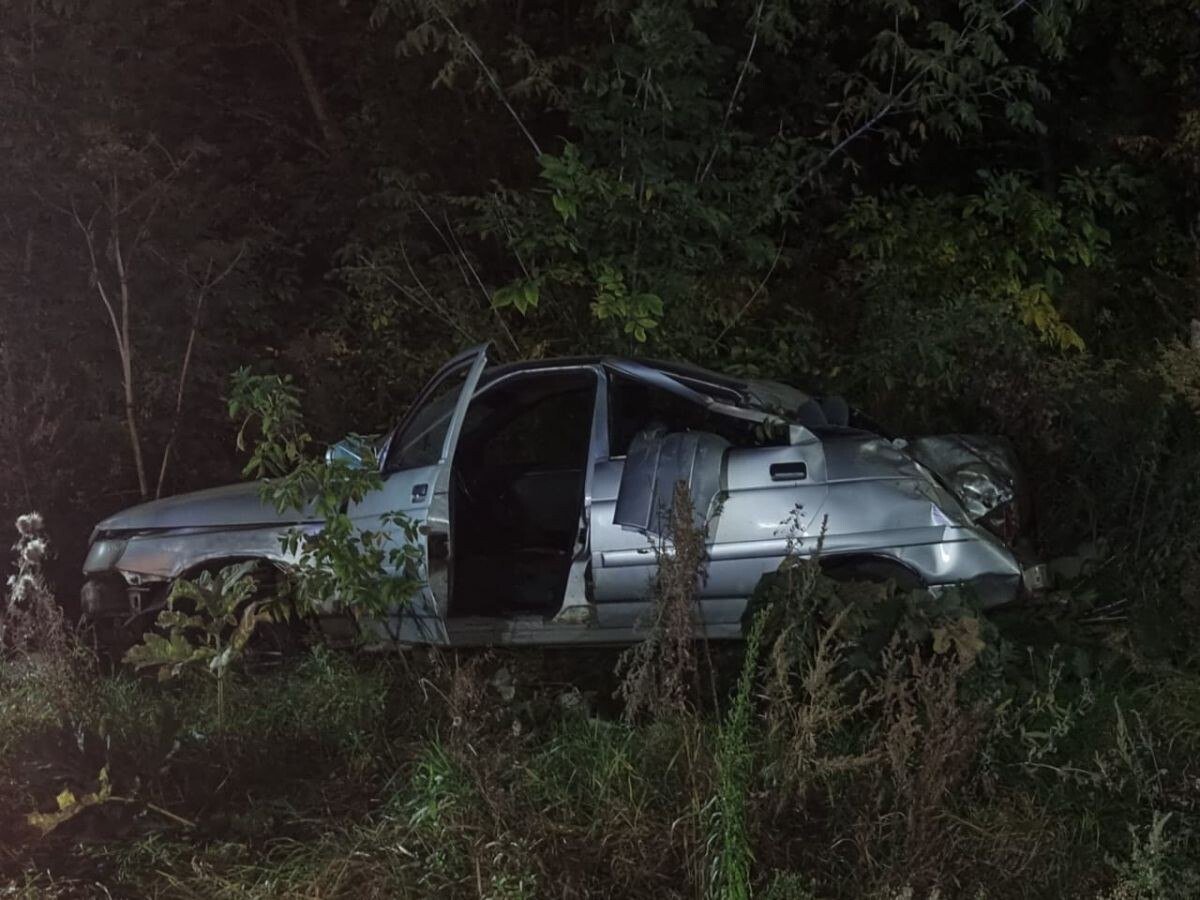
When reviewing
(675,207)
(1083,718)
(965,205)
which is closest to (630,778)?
(1083,718)

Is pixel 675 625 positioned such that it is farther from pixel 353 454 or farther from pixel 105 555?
pixel 105 555

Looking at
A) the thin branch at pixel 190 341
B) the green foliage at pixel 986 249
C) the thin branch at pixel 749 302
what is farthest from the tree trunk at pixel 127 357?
the green foliage at pixel 986 249

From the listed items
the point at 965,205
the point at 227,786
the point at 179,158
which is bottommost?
the point at 227,786

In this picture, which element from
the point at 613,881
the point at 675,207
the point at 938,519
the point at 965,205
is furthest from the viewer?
the point at 965,205

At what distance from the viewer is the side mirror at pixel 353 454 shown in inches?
176

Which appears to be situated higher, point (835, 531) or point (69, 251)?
point (69, 251)

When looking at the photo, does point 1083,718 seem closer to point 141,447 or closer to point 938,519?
point 938,519

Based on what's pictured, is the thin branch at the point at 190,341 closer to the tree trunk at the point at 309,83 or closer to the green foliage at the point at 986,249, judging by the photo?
the tree trunk at the point at 309,83

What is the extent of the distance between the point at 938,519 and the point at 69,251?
18.8ft

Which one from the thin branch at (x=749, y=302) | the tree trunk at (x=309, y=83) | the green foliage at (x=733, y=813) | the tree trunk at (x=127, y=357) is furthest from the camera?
the tree trunk at (x=309, y=83)

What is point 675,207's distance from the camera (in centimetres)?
725

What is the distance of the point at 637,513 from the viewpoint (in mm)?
4605

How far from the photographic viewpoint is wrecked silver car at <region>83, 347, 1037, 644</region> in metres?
4.64

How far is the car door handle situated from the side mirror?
165cm
